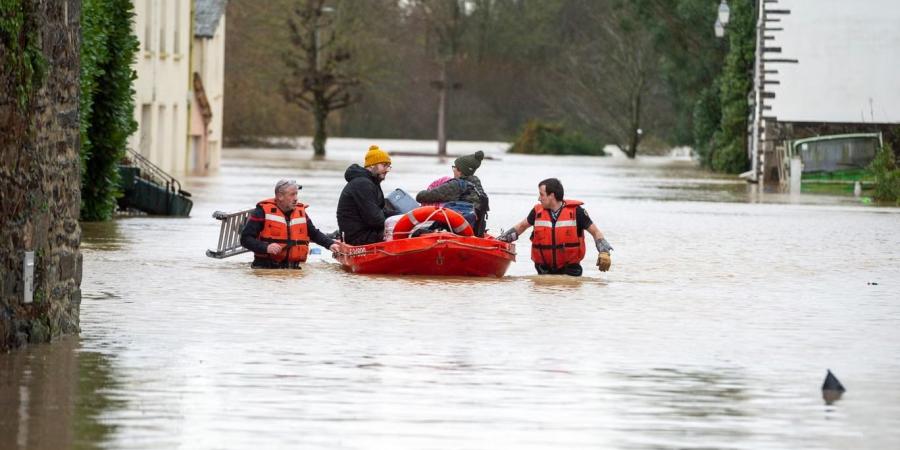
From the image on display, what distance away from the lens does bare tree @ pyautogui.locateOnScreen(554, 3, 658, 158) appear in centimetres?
9906

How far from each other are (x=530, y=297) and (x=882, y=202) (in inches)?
1045

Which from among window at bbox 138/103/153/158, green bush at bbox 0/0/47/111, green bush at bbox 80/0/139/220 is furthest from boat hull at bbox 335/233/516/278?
window at bbox 138/103/153/158

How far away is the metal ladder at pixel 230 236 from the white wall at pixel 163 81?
25110mm

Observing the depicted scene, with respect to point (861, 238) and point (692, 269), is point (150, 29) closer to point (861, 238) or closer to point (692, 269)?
point (861, 238)

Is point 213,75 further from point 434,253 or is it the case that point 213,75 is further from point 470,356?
point 470,356

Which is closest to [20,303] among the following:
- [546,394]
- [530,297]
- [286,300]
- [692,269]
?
[546,394]

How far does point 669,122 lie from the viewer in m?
102

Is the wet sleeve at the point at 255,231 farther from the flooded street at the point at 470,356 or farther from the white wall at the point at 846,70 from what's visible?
the white wall at the point at 846,70

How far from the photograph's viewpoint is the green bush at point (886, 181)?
144 ft

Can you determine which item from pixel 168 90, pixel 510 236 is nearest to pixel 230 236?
pixel 510 236

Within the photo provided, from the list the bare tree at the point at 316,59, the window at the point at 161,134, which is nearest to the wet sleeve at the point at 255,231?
the window at the point at 161,134

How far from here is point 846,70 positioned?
5594 cm

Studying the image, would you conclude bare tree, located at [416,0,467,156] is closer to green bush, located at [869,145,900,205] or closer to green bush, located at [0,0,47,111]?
green bush, located at [869,145,900,205]

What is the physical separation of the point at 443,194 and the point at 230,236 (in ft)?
9.49
